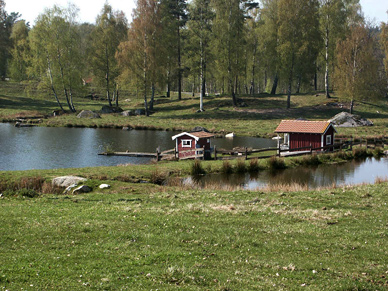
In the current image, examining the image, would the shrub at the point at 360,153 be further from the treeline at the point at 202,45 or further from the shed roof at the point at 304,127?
the treeline at the point at 202,45

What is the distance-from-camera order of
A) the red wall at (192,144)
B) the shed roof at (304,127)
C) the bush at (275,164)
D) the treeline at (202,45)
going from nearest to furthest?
the bush at (275,164)
the red wall at (192,144)
the shed roof at (304,127)
the treeline at (202,45)

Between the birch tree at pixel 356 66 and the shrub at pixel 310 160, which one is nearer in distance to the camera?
the shrub at pixel 310 160

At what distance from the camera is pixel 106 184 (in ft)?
83.3

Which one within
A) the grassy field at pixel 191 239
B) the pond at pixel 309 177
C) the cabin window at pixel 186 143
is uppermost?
the cabin window at pixel 186 143

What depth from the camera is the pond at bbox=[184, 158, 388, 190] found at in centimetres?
3031

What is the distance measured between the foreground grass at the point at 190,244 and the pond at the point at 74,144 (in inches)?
733

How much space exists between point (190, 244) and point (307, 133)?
3423 cm

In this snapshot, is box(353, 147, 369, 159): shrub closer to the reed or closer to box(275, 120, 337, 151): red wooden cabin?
box(275, 120, 337, 151): red wooden cabin

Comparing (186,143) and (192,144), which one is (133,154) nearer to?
(186,143)

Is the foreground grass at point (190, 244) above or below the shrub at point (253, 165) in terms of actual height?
above

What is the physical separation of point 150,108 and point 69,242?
216 ft

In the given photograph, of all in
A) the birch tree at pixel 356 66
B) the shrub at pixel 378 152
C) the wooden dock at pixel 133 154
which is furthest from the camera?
the birch tree at pixel 356 66

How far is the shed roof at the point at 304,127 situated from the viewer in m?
43.2

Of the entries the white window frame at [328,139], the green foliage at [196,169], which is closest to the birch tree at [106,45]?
the white window frame at [328,139]
